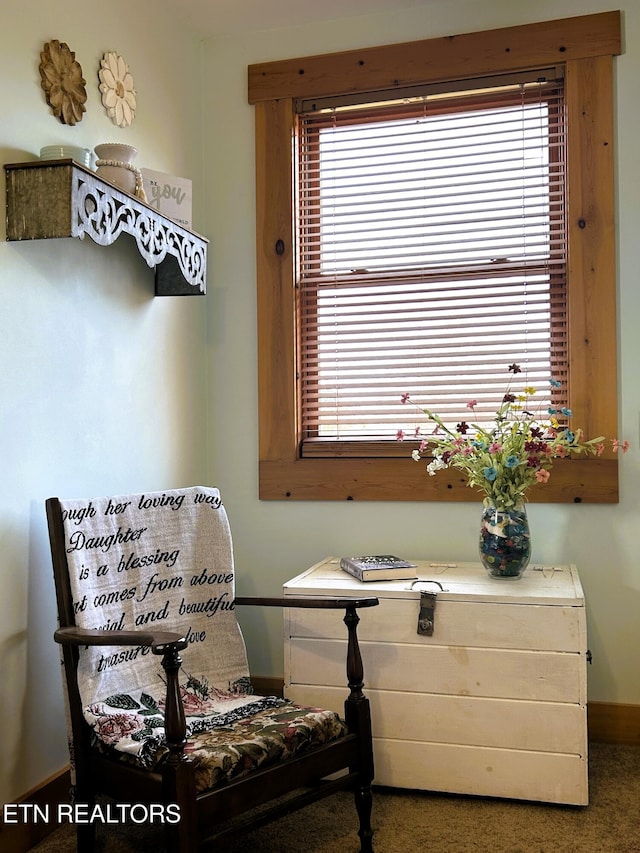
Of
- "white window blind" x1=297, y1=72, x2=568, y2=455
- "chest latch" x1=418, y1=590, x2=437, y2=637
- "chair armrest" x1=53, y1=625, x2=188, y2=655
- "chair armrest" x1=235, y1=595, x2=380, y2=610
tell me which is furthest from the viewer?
"white window blind" x1=297, y1=72, x2=568, y2=455

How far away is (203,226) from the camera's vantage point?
317 centimetres

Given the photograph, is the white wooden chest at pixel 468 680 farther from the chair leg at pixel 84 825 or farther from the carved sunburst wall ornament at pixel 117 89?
the carved sunburst wall ornament at pixel 117 89

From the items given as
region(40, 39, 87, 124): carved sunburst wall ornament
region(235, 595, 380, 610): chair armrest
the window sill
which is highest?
region(40, 39, 87, 124): carved sunburst wall ornament

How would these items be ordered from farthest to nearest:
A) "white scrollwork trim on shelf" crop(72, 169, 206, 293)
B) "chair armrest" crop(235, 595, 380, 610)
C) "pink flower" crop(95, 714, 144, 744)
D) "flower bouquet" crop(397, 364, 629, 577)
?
"flower bouquet" crop(397, 364, 629, 577), "chair armrest" crop(235, 595, 380, 610), "white scrollwork trim on shelf" crop(72, 169, 206, 293), "pink flower" crop(95, 714, 144, 744)

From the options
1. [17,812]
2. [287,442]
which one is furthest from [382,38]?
[17,812]

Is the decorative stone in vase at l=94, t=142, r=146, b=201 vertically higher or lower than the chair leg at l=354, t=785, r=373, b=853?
higher

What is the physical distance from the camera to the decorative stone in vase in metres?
2.24

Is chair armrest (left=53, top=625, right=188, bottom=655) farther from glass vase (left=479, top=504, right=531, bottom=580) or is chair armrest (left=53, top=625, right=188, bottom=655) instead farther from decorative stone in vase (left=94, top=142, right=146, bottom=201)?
decorative stone in vase (left=94, top=142, right=146, bottom=201)

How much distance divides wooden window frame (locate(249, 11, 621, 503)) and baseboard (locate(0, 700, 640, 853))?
707 millimetres

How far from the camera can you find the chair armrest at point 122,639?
1680mm

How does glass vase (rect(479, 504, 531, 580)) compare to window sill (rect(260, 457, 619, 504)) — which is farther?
window sill (rect(260, 457, 619, 504))

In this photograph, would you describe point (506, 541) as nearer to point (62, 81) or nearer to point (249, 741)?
point (249, 741)

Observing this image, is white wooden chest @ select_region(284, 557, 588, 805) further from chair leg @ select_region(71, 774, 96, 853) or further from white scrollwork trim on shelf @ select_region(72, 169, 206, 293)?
white scrollwork trim on shelf @ select_region(72, 169, 206, 293)

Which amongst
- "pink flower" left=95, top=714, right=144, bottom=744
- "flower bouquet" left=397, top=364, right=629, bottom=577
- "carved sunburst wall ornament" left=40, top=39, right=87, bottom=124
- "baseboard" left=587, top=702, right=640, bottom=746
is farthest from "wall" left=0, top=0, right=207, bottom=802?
"baseboard" left=587, top=702, right=640, bottom=746
